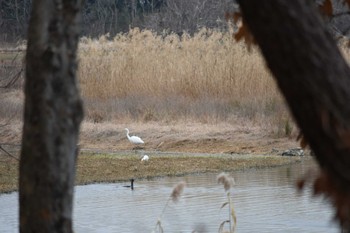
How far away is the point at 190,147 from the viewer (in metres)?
17.4

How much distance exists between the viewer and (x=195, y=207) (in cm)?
1046

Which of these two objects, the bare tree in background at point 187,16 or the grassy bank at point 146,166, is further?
the bare tree in background at point 187,16

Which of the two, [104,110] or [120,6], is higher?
[120,6]

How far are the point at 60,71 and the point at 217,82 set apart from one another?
1575 cm

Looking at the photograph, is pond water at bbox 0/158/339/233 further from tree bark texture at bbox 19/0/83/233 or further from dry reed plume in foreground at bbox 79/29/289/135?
tree bark texture at bbox 19/0/83/233

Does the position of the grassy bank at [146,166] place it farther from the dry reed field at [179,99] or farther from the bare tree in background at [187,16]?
the bare tree in background at [187,16]

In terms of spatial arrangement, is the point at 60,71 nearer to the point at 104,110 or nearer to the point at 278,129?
the point at 278,129

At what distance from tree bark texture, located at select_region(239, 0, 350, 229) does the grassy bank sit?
10.7 meters

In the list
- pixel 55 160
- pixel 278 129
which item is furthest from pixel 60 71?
pixel 278 129

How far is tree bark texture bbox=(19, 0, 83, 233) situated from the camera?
2.70 meters

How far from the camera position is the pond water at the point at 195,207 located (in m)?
9.29

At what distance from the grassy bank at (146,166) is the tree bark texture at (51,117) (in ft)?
32.9

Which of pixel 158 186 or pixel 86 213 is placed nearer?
pixel 86 213

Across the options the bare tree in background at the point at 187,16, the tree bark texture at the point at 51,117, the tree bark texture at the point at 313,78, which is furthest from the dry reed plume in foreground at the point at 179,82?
the tree bark texture at the point at 313,78
